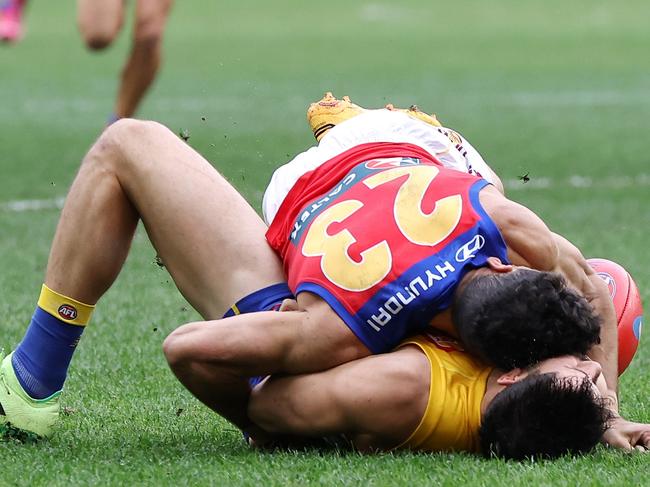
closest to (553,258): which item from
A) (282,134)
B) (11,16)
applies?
(282,134)

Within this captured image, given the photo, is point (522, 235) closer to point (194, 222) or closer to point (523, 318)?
point (523, 318)

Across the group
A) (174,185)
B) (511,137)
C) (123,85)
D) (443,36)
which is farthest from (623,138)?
(443,36)

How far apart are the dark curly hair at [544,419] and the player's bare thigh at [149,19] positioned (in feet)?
18.1

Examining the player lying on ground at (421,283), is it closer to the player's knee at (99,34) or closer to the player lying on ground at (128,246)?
the player lying on ground at (128,246)

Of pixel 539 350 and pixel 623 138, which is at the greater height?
pixel 539 350

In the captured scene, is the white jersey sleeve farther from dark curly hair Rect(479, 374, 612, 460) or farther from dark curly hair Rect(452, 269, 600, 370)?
dark curly hair Rect(479, 374, 612, 460)

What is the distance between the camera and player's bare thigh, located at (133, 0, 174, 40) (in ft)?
28.1

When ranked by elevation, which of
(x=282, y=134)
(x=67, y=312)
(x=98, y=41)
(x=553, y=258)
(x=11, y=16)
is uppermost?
(x=553, y=258)

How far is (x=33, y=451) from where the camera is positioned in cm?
367

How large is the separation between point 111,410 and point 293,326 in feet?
3.27

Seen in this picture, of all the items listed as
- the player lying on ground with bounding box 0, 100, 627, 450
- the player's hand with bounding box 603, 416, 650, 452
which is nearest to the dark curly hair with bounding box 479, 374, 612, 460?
the player's hand with bounding box 603, 416, 650, 452

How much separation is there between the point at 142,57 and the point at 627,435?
5497mm

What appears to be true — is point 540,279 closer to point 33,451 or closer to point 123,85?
point 33,451

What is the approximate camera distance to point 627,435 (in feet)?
11.9
